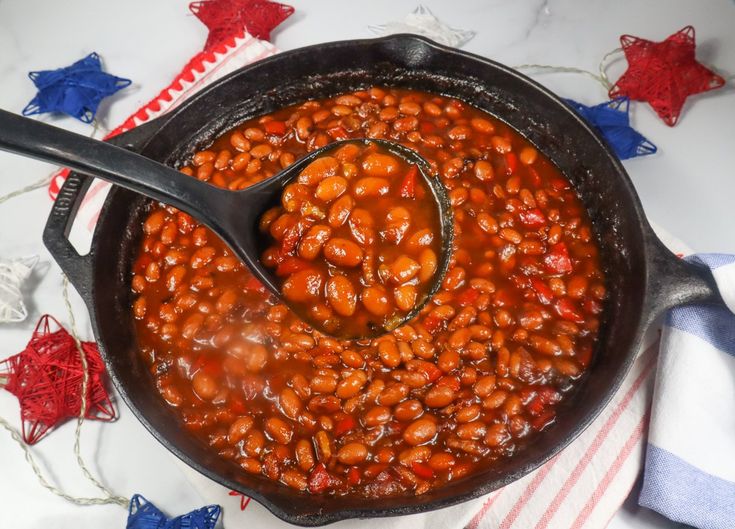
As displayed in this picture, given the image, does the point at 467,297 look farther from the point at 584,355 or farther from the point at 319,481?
the point at 319,481

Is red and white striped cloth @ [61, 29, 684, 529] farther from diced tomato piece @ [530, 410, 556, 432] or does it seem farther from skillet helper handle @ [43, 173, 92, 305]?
skillet helper handle @ [43, 173, 92, 305]

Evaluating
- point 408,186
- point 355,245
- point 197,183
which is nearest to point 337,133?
point 408,186

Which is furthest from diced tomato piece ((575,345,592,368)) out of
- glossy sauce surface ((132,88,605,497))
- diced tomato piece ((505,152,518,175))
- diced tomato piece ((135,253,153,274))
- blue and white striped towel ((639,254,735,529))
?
diced tomato piece ((135,253,153,274))

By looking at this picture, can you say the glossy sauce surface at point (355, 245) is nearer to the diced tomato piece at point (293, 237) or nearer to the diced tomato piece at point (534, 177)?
the diced tomato piece at point (293, 237)

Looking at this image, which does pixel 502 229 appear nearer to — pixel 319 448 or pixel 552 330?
pixel 552 330

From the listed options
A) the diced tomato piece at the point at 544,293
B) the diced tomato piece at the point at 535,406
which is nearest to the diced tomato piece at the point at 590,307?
the diced tomato piece at the point at 544,293

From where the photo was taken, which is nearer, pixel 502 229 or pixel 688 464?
pixel 688 464

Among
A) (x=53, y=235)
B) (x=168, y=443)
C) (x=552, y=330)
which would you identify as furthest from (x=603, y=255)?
(x=53, y=235)
